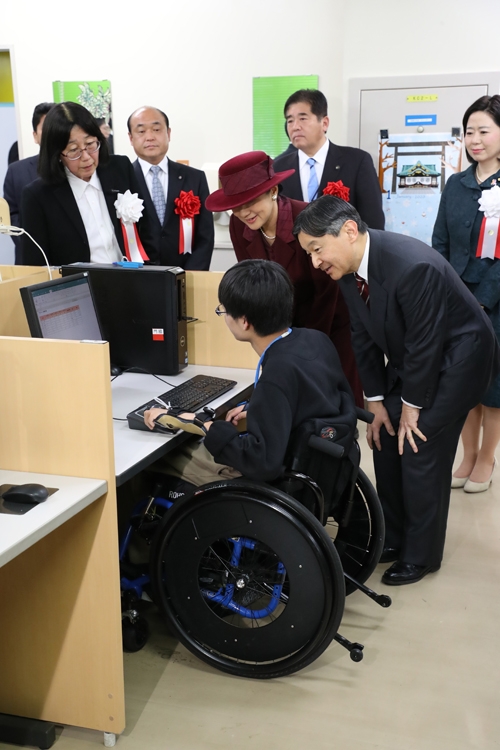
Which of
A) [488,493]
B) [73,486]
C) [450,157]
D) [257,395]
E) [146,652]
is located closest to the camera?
[73,486]

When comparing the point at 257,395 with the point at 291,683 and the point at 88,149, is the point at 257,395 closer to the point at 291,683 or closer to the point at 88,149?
the point at 291,683

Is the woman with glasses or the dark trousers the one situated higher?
the woman with glasses

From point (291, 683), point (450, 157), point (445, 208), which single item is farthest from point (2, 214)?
point (450, 157)

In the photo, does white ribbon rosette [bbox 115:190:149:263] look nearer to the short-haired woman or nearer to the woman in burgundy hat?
the woman in burgundy hat

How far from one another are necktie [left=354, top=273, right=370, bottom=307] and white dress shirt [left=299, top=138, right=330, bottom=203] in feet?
4.55

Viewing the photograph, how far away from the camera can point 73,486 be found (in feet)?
5.42

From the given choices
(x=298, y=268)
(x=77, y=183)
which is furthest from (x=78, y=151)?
(x=298, y=268)

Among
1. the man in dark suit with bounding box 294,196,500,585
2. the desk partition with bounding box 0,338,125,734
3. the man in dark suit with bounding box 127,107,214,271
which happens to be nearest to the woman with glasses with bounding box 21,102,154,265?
the man in dark suit with bounding box 127,107,214,271

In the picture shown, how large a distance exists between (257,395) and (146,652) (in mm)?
872

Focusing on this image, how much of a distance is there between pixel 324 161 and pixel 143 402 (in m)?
1.81

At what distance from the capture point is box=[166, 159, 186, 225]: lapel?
347 centimetres

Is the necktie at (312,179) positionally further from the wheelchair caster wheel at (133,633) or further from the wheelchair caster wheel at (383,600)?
the wheelchair caster wheel at (133,633)

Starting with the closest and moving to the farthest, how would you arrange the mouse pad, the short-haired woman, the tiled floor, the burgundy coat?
1. the mouse pad
2. the tiled floor
3. the burgundy coat
4. the short-haired woman

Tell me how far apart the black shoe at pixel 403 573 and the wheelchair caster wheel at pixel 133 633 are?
0.85 metres
